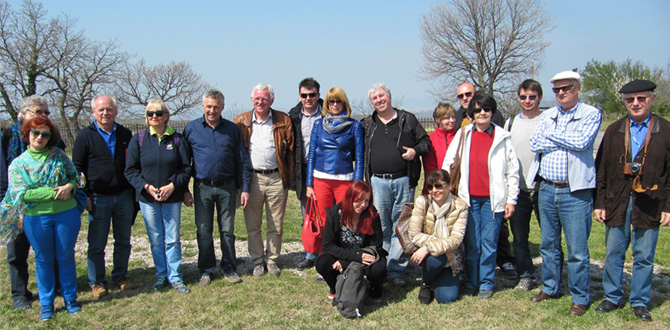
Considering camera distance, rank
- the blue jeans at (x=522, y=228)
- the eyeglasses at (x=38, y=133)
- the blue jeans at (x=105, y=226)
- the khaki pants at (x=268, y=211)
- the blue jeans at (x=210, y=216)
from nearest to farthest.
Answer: the eyeglasses at (x=38, y=133) → the blue jeans at (x=522, y=228) → the blue jeans at (x=105, y=226) → the blue jeans at (x=210, y=216) → the khaki pants at (x=268, y=211)

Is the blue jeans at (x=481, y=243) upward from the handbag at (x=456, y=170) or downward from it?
downward

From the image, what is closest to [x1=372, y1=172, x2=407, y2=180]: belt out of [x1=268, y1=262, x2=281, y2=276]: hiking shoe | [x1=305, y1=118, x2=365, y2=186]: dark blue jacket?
[x1=305, y1=118, x2=365, y2=186]: dark blue jacket

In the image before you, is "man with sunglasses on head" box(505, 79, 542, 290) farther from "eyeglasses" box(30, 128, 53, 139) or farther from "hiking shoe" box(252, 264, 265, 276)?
"eyeglasses" box(30, 128, 53, 139)

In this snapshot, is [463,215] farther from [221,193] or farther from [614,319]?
[221,193]

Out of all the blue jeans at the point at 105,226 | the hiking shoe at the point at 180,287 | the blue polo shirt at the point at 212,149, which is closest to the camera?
the blue jeans at the point at 105,226

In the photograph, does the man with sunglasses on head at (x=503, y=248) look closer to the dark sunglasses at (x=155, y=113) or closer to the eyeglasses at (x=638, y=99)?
the eyeglasses at (x=638, y=99)

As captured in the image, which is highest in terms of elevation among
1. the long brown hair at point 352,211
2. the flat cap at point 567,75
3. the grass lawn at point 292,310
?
the flat cap at point 567,75

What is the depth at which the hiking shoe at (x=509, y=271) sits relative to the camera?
5.26m

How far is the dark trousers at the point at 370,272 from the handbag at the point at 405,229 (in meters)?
0.27

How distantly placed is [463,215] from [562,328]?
4.24 ft

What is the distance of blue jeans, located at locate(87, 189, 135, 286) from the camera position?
4844 mm

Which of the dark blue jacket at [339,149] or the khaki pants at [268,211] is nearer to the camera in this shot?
the dark blue jacket at [339,149]

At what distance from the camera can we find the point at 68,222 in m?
4.35

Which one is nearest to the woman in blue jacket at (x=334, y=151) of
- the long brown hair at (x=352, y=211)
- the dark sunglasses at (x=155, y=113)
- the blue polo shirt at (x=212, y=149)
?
the long brown hair at (x=352, y=211)
